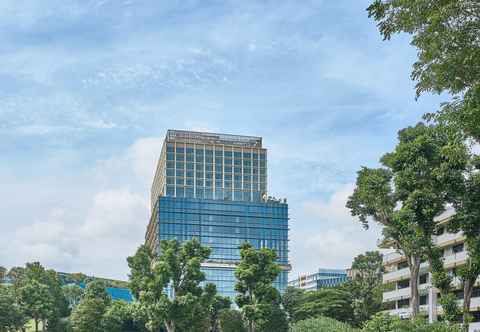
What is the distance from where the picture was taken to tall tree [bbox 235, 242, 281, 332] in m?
59.1

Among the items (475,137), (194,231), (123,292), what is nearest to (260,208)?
(194,231)

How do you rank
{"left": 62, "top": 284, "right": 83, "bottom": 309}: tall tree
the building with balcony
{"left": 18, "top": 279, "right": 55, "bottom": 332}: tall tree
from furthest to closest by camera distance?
{"left": 62, "top": 284, "right": 83, "bottom": 309}: tall tree < {"left": 18, "top": 279, "right": 55, "bottom": 332}: tall tree < the building with balcony

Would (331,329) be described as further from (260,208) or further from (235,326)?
(260,208)

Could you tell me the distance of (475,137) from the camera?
1894 centimetres

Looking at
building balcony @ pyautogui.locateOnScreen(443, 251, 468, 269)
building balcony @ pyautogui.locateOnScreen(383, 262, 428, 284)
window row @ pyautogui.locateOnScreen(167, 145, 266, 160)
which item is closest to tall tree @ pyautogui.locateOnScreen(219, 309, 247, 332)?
building balcony @ pyautogui.locateOnScreen(383, 262, 428, 284)

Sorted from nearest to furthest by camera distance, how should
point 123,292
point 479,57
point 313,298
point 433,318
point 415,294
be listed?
point 479,57 → point 415,294 → point 433,318 → point 313,298 → point 123,292

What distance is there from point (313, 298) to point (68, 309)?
34070 millimetres

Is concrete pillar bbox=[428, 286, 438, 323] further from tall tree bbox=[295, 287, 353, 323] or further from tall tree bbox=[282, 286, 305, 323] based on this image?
tall tree bbox=[282, 286, 305, 323]

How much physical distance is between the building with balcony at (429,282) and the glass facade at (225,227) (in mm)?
73055

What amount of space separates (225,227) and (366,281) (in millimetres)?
69842

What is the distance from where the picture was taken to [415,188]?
3712 cm

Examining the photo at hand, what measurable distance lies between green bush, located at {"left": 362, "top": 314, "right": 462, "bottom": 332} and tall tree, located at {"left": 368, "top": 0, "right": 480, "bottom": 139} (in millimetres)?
15754

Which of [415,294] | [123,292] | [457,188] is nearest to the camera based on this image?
[457,188]

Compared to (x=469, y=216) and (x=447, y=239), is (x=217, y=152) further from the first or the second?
(x=469, y=216)
